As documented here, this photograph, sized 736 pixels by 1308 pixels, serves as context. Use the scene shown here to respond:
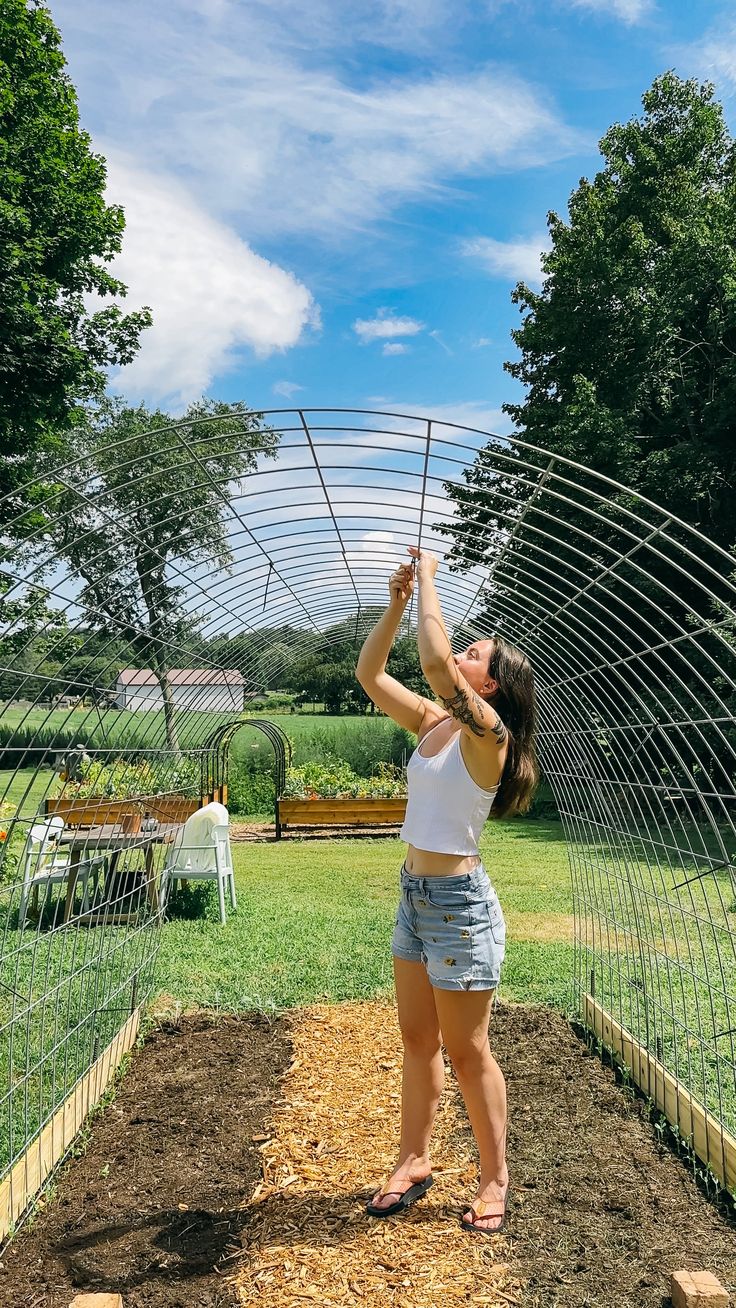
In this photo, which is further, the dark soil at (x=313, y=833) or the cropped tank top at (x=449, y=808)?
the dark soil at (x=313, y=833)

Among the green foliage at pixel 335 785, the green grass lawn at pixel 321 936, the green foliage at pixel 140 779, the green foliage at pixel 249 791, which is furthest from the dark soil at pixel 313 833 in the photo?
the green foliage at pixel 140 779

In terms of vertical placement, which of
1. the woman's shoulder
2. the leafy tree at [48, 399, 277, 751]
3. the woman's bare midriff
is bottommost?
the woman's bare midriff

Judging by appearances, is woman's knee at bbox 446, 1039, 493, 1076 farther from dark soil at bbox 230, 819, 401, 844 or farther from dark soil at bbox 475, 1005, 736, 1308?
dark soil at bbox 230, 819, 401, 844

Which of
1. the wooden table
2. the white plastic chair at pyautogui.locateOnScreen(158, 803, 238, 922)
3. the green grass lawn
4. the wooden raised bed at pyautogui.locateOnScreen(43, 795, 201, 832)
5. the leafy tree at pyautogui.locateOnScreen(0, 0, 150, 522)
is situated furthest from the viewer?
the leafy tree at pyautogui.locateOnScreen(0, 0, 150, 522)

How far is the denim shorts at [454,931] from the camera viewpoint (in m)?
2.80

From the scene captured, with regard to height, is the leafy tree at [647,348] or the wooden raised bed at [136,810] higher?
the leafy tree at [647,348]

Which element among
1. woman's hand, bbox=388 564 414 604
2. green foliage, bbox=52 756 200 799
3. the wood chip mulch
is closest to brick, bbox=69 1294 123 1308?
the wood chip mulch

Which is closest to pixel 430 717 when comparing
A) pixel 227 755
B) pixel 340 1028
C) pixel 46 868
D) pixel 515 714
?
pixel 515 714

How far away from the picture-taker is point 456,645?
8398mm

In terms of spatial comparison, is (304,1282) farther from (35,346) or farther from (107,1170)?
(35,346)

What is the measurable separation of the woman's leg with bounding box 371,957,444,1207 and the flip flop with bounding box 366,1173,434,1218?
1cm

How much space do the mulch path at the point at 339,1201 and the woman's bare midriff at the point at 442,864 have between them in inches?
49.4

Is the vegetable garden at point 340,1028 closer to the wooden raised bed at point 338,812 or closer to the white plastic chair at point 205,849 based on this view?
the white plastic chair at point 205,849

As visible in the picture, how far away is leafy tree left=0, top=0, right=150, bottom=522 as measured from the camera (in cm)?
1211
